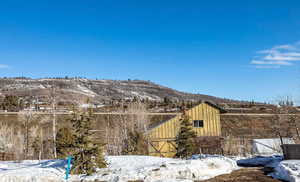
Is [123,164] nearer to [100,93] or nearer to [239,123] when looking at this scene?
[239,123]

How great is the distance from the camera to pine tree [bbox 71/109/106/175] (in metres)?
9.20

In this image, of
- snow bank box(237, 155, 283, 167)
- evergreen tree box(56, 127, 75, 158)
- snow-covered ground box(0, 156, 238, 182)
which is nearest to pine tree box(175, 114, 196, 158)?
snow bank box(237, 155, 283, 167)

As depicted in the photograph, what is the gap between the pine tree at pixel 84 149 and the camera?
30.2 feet

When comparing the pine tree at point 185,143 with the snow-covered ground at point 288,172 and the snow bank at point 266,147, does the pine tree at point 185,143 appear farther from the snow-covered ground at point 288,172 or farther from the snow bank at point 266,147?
the snow bank at point 266,147

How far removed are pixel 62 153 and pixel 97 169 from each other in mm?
1467

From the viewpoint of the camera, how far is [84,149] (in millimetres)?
9438

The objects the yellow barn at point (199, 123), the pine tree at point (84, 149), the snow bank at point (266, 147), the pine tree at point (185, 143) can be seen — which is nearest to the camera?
the pine tree at point (84, 149)

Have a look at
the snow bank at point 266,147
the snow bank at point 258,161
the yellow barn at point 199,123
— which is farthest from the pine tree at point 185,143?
the yellow barn at point 199,123

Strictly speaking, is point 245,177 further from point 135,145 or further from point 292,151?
point 135,145

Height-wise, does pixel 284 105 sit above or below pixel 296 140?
above

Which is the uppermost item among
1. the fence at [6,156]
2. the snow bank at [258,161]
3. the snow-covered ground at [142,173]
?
the snow-covered ground at [142,173]

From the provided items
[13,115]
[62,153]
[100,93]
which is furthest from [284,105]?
[100,93]

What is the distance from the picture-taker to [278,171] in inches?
330

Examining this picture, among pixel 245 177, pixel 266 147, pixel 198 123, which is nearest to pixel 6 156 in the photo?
pixel 198 123
